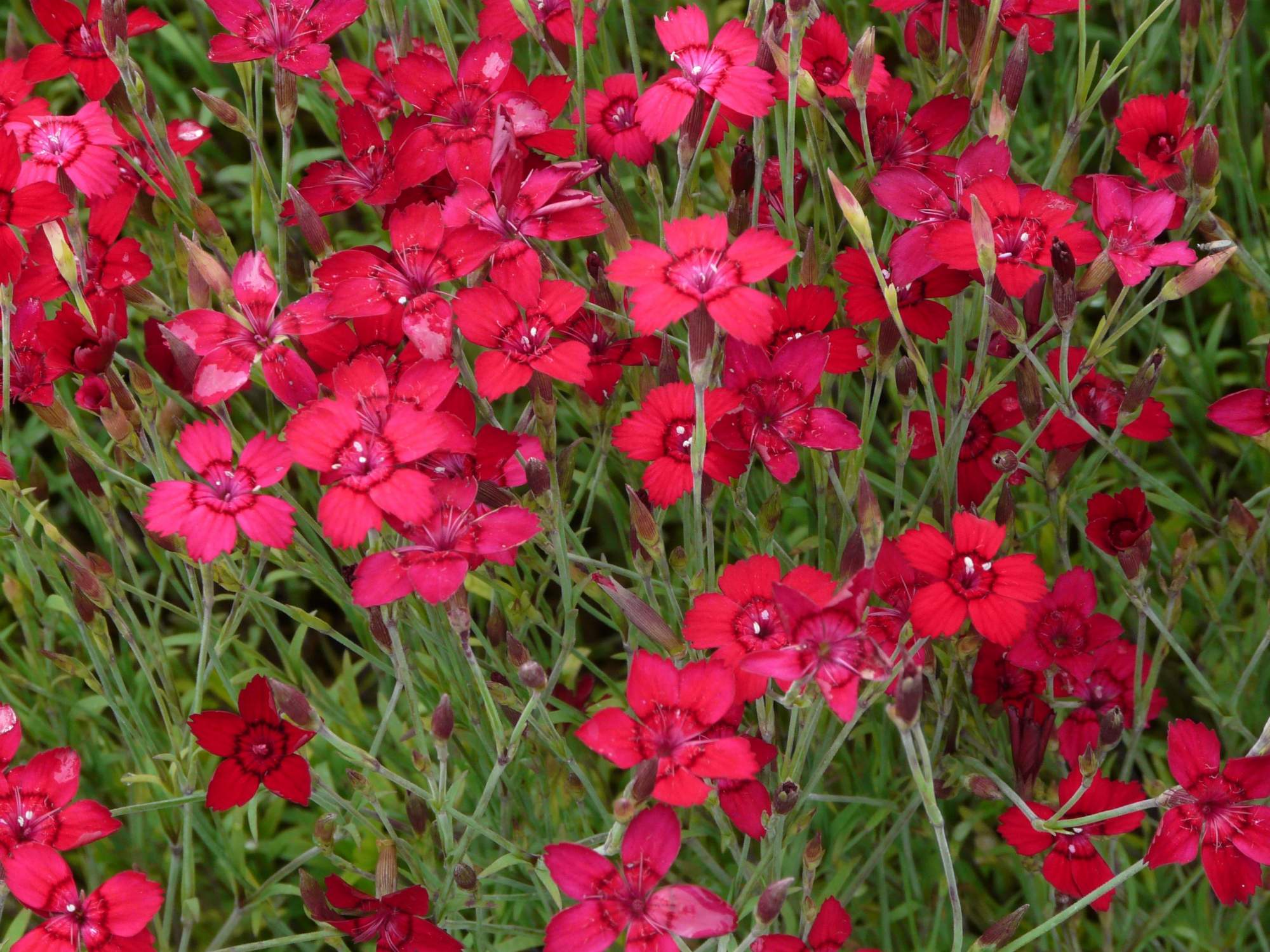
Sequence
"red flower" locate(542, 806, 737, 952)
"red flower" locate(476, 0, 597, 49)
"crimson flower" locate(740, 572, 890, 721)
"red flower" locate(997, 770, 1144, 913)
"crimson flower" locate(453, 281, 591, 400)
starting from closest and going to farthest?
"crimson flower" locate(740, 572, 890, 721) < "red flower" locate(542, 806, 737, 952) < "crimson flower" locate(453, 281, 591, 400) < "red flower" locate(997, 770, 1144, 913) < "red flower" locate(476, 0, 597, 49)

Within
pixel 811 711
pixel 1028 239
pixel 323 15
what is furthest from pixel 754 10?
pixel 811 711

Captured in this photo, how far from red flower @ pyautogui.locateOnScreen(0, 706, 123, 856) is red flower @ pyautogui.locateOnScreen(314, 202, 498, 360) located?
47 centimetres

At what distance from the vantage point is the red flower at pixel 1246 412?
5.60ft

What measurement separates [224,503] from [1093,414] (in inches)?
46.8

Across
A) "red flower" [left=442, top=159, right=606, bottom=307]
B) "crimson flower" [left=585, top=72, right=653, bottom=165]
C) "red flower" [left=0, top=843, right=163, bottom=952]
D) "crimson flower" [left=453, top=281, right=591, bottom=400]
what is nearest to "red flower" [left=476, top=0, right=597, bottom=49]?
"crimson flower" [left=585, top=72, right=653, bottom=165]

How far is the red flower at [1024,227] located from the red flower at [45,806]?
115cm

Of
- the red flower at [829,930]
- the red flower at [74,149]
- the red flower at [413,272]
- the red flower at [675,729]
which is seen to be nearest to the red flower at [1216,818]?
the red flower at [829,930]

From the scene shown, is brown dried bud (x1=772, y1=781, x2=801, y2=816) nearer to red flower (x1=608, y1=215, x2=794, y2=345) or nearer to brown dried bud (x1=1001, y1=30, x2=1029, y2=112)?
red flower (x1=608, y1=215, x2=794, y2=345)

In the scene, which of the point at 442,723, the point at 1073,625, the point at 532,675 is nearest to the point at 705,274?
the point at 532,675

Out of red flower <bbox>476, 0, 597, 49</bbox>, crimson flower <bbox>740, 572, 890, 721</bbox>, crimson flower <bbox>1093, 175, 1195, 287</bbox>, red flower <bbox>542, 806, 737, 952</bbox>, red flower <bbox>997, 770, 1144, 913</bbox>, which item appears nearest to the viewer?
crimson flower <bbox>740, 572, 890, 721</bbox>

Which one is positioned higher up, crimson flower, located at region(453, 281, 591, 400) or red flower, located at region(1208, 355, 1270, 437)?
crimson flower, located at region(453, 281, 591, 400)

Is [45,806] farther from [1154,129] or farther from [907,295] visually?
[1154,129]

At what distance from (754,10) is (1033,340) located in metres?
0.53

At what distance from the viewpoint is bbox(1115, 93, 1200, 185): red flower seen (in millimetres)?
1784
